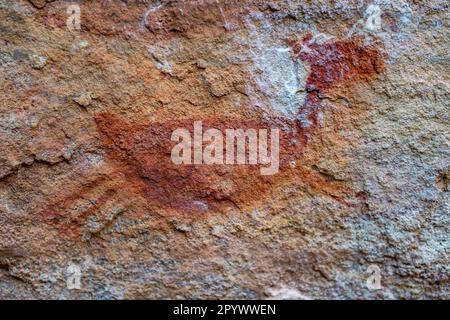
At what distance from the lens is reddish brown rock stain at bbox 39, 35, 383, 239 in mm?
1212

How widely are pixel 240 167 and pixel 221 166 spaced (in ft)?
0.13

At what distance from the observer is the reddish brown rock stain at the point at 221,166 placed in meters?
1.21

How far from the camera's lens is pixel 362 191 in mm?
1212

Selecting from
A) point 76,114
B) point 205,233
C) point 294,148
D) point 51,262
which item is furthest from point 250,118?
point 51,262

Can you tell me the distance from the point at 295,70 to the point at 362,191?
0.30 metres

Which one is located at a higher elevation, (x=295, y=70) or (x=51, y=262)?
(x=295, y=70)

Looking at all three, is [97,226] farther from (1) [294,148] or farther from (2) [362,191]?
(2) [362,191]

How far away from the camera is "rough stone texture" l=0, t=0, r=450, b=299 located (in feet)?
3.96

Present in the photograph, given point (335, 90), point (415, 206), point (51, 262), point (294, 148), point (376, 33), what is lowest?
point (51, 262)
